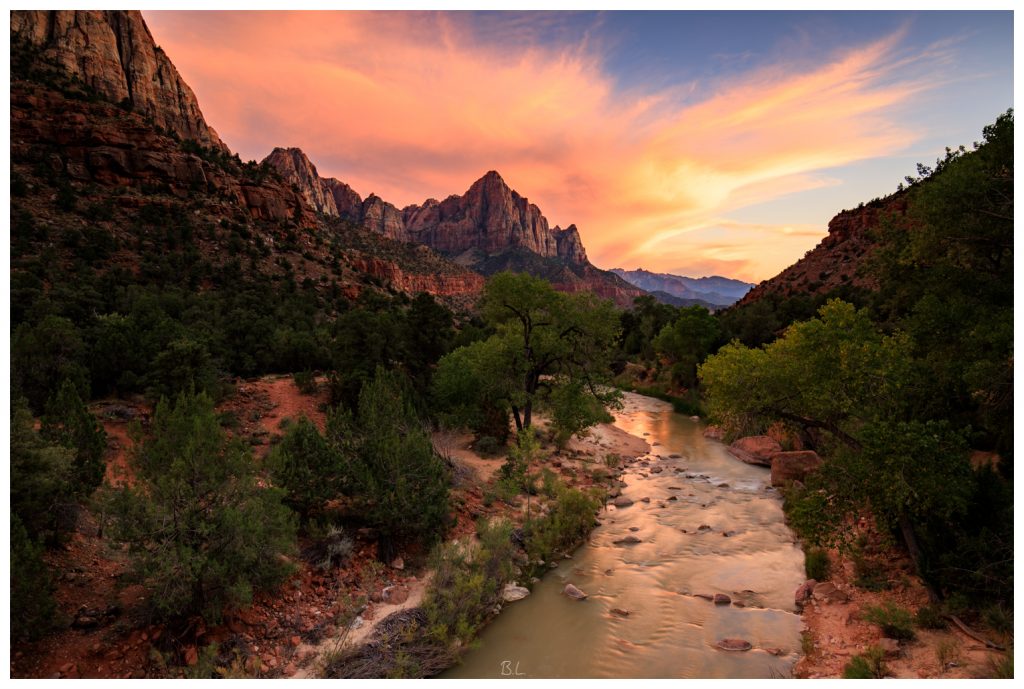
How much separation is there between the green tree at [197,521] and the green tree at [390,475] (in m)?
2.73

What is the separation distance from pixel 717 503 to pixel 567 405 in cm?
718

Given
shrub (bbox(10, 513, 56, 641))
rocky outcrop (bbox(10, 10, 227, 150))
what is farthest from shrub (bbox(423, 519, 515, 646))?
rocky outcrop (bbox(10, 10, 227, 150))

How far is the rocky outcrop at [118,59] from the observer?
2677 inches

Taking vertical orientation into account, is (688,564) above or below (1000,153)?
below

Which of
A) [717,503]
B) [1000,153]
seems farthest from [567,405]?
[1000,153]

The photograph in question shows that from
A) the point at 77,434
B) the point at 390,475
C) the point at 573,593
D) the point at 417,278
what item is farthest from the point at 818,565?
the point at 417,278

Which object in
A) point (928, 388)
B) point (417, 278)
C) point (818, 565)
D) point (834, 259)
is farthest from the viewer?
point (417, 278)

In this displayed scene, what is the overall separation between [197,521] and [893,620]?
13.3 metres

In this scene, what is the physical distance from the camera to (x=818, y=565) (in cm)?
1218

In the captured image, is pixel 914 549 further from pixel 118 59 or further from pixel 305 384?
pixel 118 59

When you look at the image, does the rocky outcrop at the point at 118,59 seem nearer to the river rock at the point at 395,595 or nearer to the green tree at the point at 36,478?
the green tree at the point at 36,478

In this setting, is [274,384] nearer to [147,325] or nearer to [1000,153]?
[147,325]

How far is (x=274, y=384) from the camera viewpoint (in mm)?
22625
